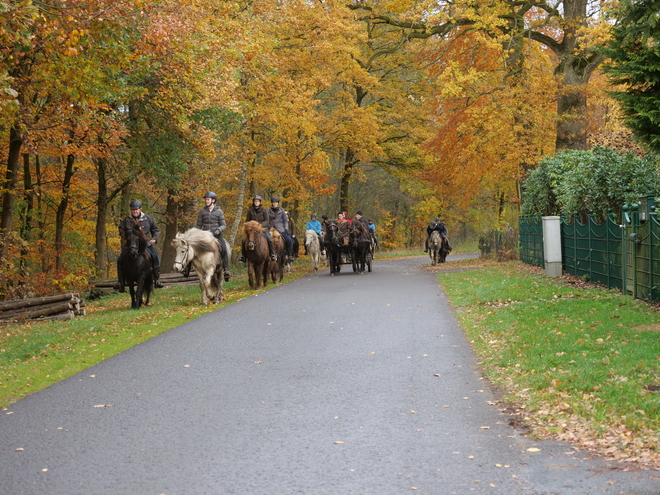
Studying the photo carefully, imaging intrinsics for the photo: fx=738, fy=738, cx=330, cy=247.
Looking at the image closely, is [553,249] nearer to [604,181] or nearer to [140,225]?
[604,181]

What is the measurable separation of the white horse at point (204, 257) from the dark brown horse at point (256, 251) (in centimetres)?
246

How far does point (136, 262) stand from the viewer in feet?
54.9

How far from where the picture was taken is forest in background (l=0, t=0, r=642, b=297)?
51.5 feet

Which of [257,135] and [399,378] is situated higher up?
[257,135]

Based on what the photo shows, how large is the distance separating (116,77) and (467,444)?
45.0 ft

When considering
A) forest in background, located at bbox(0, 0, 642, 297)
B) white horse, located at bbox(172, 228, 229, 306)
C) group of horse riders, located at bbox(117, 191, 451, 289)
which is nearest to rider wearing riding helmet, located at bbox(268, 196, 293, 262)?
group of horse riders, located at bbox(117, 191, 451, 289)

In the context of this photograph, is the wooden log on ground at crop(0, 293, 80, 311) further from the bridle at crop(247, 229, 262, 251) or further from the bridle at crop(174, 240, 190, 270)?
the bridle at crop(247, 229, 262, 251)

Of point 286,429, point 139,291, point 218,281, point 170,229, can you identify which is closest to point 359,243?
point 170,229

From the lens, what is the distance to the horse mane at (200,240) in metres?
16.8

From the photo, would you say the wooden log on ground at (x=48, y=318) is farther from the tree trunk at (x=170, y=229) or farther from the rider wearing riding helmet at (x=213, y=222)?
the tree trunk at (x=170, y=229)

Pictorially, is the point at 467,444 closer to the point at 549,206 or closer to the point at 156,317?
the point at 156,317

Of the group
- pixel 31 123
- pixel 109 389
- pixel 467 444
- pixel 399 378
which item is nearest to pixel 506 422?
pixel 467 444

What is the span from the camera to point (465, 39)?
3197 centimetres

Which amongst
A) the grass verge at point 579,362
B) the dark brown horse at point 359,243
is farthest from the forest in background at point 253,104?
the dark brown horse at point 359,243
